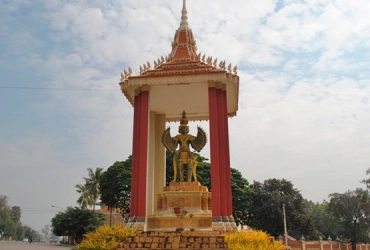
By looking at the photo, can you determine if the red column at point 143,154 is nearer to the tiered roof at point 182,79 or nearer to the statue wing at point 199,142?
the tiered roof at point 182,79

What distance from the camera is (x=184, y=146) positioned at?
1650 centimetres

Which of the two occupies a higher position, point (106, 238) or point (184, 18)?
point (184, 18)

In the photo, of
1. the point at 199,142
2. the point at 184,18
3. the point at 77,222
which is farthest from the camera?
the point at 77,222

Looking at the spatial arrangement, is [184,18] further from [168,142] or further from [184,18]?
[168,142]

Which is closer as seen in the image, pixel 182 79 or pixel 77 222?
pixel 182 79

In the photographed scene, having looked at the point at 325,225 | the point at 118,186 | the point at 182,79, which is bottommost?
the point at 325,225

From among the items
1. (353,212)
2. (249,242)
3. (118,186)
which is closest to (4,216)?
(118,186)

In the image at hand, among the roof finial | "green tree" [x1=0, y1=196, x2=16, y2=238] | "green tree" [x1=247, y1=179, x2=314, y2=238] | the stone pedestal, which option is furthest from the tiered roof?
"green tree" [x1=0, y1=196, x2=16, y2=238]

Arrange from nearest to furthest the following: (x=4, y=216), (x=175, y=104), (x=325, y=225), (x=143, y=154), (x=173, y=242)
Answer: (x=173, y=242), (x=143, y=154), (x=175, y=104), (x=325, y=225), (x=4, y=216)

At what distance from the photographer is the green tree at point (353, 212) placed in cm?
4288

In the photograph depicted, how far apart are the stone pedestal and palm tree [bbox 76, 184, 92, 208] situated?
4414 centimetres

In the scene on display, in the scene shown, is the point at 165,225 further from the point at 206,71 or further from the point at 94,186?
the point at 94,186

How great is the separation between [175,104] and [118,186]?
15851 millimetres

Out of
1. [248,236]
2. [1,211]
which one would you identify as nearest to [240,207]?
[248,236]
